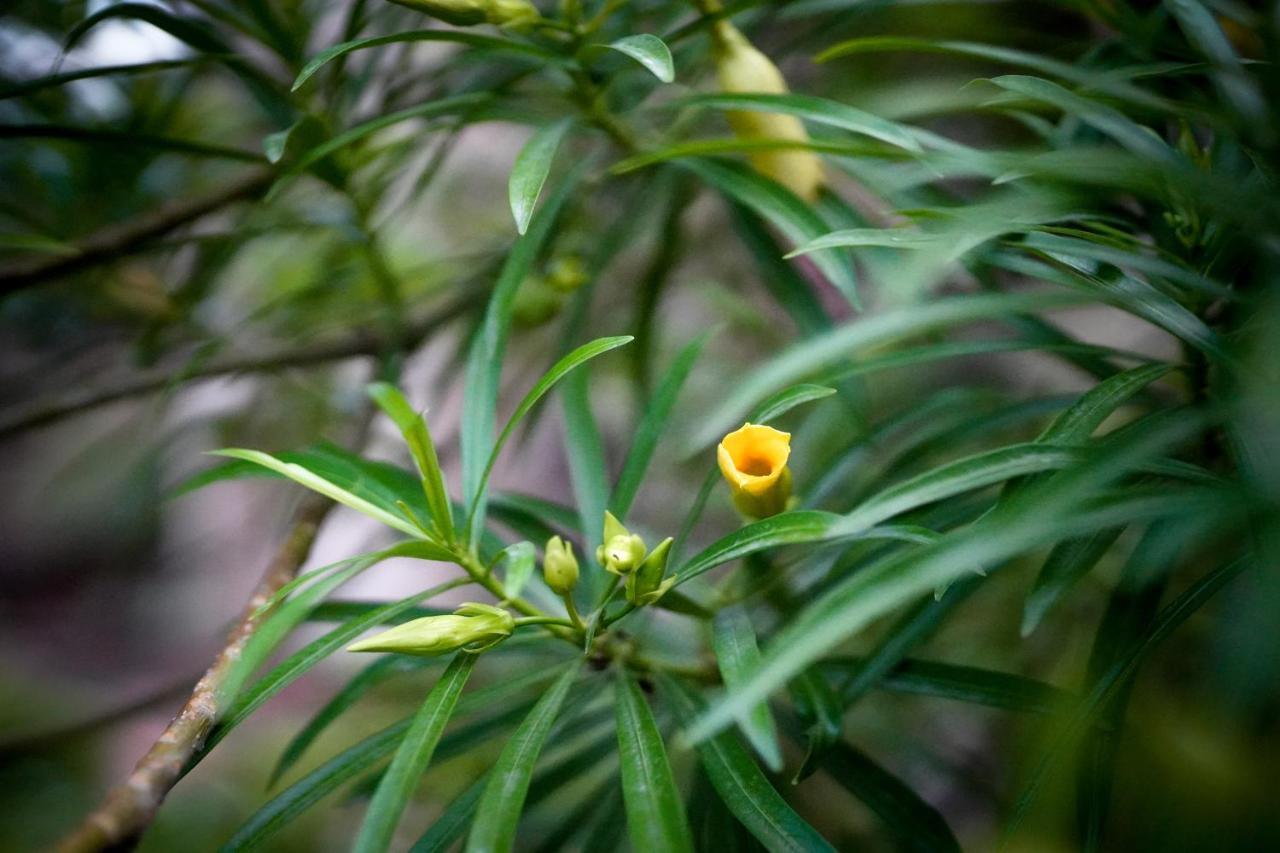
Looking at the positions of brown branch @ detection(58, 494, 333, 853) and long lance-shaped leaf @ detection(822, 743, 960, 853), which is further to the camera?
long lance-shaped leaf @ detection(822, 743, 960, 853)

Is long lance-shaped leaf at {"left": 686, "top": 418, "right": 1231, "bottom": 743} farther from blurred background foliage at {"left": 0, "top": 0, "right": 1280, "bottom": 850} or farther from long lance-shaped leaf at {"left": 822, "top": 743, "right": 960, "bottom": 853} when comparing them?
long lance-shaped leaf at {"left": 822, "top": 743, "right": 960, "bottom": 853}

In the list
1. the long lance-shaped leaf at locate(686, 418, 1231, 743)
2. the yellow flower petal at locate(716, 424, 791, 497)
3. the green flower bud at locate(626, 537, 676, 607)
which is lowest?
the green flower bud at locate(626, 537, 676, 607)

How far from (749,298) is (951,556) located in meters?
1.28

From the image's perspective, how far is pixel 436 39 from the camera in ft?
1.81

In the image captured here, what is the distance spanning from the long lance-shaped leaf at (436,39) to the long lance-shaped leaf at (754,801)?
1.42 feet

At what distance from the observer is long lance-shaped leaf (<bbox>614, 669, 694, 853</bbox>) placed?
406 mm

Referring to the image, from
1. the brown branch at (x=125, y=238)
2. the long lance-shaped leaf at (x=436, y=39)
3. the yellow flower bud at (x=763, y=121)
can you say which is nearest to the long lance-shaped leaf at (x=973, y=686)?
the yellow flower bud at (x=763, y=121)

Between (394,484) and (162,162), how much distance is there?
0.90 m

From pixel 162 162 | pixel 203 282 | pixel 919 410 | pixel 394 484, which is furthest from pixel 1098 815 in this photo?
pixel 162 162

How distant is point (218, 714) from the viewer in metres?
0.44

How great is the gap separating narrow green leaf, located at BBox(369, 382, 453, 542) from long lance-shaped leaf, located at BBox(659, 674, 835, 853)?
0.63 ft

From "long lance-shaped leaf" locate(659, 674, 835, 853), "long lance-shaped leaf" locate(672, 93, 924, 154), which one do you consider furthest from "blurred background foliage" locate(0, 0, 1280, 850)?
"long lance-shaped leaf" locate(659, 674, 835, 853)

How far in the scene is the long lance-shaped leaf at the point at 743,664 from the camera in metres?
0.37

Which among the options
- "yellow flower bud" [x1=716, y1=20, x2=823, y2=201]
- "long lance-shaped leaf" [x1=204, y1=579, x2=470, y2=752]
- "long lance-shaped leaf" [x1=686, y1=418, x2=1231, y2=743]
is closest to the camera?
"long lance-shaped leaf" [x1=686, y1=418, x2=1231, y2=743]
